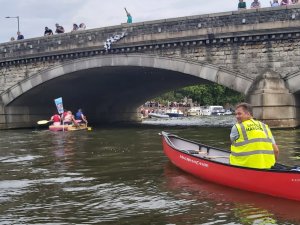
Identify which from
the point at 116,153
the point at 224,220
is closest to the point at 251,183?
the point at 224,220

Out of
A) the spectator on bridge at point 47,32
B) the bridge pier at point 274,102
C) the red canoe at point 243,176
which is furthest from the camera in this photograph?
the spectator on bridge at point 47,32

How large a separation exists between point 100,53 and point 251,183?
19024 mm

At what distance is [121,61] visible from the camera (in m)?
24.4

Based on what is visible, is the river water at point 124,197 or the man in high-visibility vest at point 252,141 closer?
the river water at point 124,197

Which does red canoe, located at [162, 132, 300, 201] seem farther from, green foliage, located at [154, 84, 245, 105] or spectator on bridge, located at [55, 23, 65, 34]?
green foliage, located at [154, 84, 245, 105]

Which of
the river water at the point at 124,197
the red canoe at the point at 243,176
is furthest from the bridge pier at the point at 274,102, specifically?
the red canoe at the point at 243,176

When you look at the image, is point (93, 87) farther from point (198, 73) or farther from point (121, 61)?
point (198, 73)

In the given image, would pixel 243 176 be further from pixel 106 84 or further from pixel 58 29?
pixel 106 84

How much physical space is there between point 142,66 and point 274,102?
25.4ft

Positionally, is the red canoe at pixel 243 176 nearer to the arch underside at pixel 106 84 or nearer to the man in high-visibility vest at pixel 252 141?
the man in high-visibility vest at pixel 252 141

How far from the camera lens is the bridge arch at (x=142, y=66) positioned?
21312 millimetres

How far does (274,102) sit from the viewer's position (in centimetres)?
1959

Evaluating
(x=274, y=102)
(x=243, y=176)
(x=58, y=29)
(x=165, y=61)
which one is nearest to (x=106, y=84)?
(x=58, y=29)

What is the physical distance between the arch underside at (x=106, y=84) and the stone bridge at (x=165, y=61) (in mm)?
56
